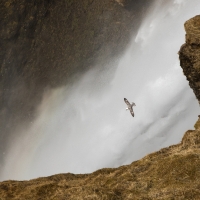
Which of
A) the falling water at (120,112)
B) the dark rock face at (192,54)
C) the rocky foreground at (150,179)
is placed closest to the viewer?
the rocky foreground at (150,179)

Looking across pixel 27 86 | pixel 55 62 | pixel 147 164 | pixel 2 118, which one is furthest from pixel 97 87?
pixel 147 164

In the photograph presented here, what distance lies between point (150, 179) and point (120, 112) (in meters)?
38.2

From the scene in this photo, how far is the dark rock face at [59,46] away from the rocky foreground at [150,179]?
3579 centimetres

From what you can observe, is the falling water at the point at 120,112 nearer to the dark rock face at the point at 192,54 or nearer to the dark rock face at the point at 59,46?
the dark rock face at the point at 59,46

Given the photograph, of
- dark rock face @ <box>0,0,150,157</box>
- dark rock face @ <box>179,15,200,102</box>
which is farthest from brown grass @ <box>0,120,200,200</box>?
dark rock face @ <box>0,0,150,157</box>

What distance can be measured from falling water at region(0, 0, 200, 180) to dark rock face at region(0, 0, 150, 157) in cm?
188

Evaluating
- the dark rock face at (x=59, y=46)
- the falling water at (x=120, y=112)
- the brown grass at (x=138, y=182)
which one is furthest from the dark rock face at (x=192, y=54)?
the dark rock face at (x=59, y=46)

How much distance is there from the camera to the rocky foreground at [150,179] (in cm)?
1114

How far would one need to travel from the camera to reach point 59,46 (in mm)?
53594

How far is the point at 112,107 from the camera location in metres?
52.0

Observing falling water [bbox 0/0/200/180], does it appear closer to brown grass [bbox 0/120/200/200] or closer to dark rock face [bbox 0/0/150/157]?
dark rock face [bbox 0/0/150/157]

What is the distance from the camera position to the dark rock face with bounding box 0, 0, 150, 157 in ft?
172

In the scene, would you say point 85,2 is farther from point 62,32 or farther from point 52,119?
point 52,119

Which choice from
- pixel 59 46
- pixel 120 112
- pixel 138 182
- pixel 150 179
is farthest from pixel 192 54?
pixel 59 46
